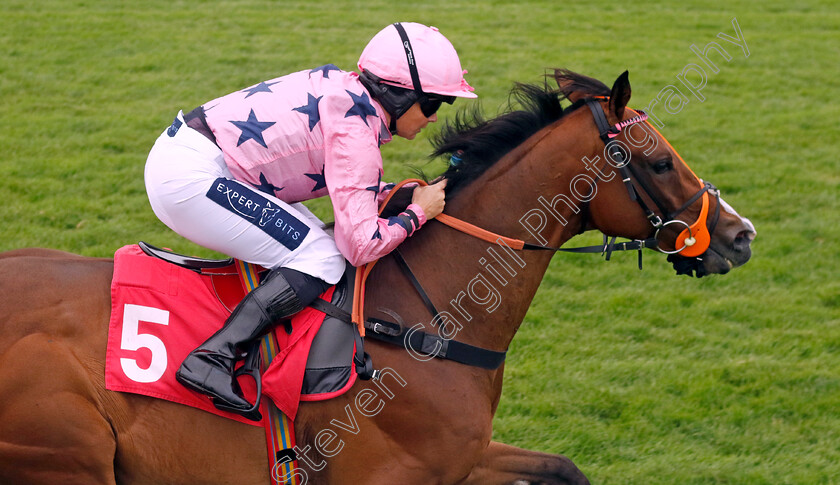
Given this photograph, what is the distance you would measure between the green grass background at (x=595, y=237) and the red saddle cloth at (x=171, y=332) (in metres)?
2.02

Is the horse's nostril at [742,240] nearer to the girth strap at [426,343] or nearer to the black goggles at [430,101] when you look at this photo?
the girth strap at [426,343]

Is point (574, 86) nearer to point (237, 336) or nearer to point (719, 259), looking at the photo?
point (719, 259)

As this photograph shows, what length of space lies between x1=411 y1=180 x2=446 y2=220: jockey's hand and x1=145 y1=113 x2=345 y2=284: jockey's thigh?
402mm

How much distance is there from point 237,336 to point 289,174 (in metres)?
0.66

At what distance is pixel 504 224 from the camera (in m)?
3.48

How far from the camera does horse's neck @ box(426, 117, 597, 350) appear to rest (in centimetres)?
344

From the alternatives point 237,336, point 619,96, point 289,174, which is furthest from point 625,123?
point 237,336

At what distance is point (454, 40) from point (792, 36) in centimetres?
503

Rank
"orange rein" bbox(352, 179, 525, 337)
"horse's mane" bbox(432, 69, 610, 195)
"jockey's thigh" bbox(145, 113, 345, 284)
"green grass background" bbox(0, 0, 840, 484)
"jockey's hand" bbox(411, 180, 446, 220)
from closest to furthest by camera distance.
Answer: "jockey's thigh" bbox(145, 113, 345, 284)
"orange rein" bbox(352, 179, 525, 337)
"jockey's hand" bbox(411, 180, 446, 220)
"horse's mane" bbox(432, 69, 610, 195)
"green grass background" bbox(0, 0, 840, 484)

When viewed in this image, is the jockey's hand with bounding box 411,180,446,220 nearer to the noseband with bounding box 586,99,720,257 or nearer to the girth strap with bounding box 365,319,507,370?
the girth strap with bounding box 365,319,507,370

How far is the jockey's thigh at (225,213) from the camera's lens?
3.20 meters

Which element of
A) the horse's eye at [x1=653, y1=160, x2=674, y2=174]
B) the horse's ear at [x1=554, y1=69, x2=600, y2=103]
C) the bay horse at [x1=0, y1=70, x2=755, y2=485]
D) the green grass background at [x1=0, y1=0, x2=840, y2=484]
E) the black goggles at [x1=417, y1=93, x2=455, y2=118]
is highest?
the horse's ear at [x1=554, y1=69, x2=600, y2=103]

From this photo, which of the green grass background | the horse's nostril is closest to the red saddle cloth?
the horse's nostril

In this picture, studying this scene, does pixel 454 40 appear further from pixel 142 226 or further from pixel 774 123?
pixel 142 226
